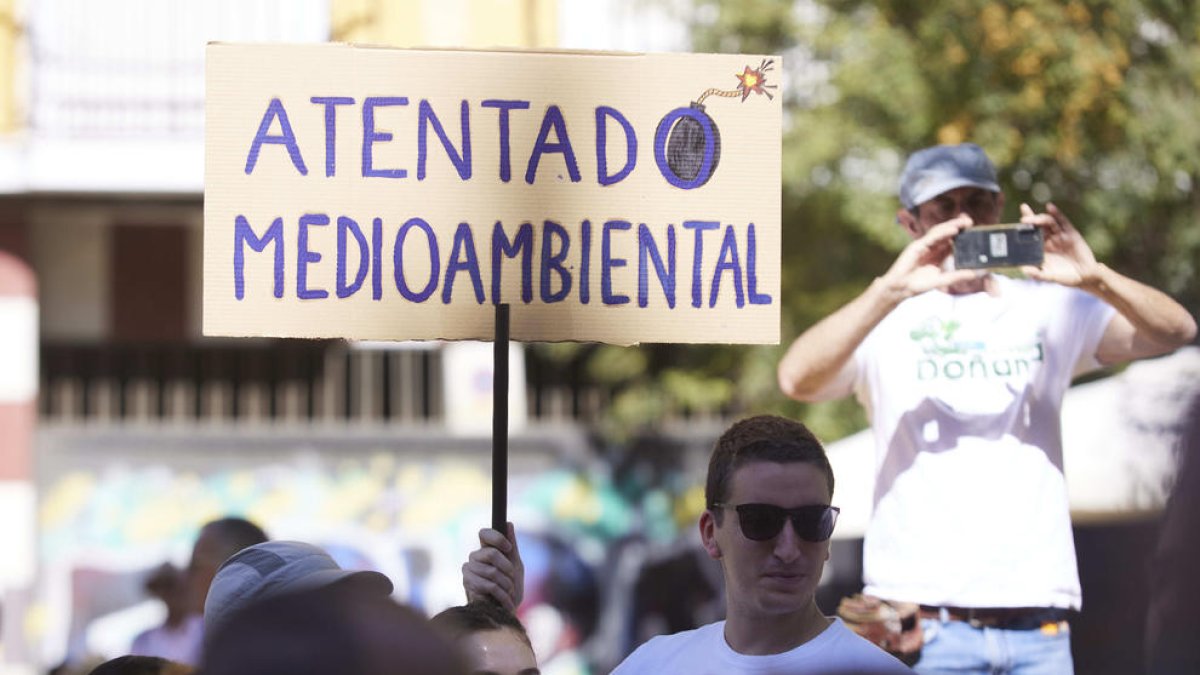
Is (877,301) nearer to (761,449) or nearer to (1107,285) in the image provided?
(1107,285)

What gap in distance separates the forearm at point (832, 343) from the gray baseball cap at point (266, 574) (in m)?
1.36

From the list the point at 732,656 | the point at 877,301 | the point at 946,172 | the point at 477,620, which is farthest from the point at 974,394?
the point at 477,620

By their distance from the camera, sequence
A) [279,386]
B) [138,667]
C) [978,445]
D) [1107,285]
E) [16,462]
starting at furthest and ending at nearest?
1. [279,386]
2. [16,462]
3. [978,445]
4. [1107,285]
5. [138,667]

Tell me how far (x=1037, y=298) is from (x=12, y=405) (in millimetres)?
7360

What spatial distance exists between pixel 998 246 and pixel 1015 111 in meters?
4.33

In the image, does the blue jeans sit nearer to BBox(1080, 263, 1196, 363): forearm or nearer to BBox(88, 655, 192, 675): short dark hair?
BBox(1080, 263, 1196, 363): forearm

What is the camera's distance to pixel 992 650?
13.0 ft

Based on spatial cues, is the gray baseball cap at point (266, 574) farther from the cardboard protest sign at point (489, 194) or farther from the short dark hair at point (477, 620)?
the cardboard protest sign at point (489, 194)

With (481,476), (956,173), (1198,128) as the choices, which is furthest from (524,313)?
(481,476)

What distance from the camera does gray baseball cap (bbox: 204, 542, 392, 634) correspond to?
3.04 meters

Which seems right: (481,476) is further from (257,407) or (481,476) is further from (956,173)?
(956,173)

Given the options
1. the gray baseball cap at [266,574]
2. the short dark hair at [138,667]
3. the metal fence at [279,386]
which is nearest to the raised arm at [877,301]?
the gray baseball cap at [266,574]

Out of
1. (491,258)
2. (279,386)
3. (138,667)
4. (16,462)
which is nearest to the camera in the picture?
(138,667)

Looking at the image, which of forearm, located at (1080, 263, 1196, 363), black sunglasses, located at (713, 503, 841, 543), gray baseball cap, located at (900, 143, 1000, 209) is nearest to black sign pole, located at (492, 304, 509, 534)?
black sunglasses, located at (713, 503, 841, 543)
